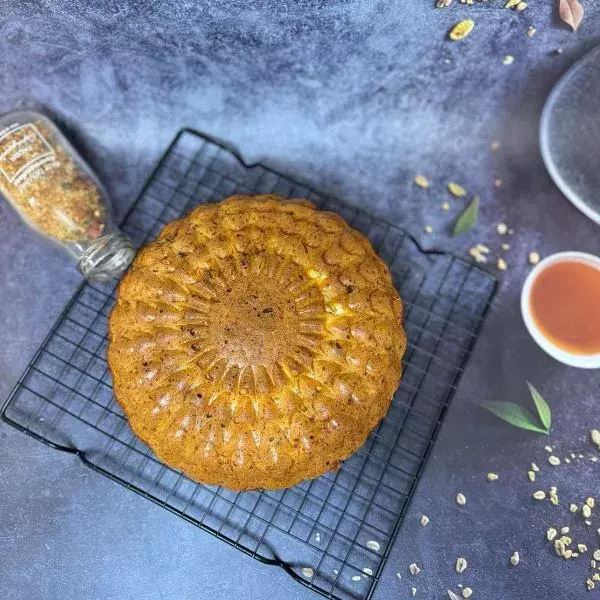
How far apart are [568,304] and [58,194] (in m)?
2.15

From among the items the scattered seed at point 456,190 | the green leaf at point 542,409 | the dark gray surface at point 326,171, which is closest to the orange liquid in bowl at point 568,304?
the dark gray surface at point 326,171

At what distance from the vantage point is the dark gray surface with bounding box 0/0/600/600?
2.82m

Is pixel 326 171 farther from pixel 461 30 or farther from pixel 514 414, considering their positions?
Answer: pixel 514 414

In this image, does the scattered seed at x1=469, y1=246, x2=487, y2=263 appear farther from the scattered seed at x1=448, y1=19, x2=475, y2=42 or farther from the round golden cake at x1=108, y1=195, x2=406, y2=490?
the scattered seed at x1=448, y1=19, x2=475, y2=42

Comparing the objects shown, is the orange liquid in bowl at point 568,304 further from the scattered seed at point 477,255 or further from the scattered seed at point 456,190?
the scattered seed at point 456,190

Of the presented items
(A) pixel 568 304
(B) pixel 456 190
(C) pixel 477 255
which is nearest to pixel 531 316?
(A) pixel 568 304

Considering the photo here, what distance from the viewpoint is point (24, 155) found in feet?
9.06

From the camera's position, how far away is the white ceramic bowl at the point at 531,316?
3006 millimetres

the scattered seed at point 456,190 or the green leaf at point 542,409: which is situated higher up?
the scattered seed at point 456,190

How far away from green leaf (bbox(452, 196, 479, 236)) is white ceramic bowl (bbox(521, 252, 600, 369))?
0.36m

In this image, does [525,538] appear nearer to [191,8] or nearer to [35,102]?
[191,8]

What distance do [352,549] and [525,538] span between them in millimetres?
731

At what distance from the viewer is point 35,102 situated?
Answer: 3.01 m

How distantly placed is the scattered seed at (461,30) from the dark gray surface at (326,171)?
0.04 metres
